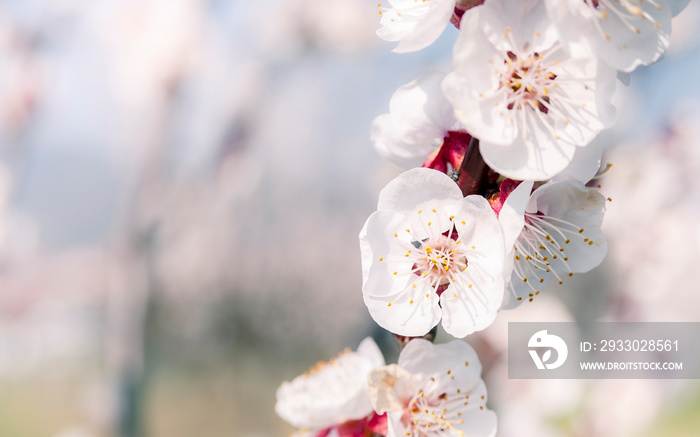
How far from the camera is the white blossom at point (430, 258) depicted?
10.9 inches

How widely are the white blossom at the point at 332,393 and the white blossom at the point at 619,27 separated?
259mm

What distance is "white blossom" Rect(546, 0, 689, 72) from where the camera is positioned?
0.78ft

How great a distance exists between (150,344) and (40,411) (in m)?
0.74

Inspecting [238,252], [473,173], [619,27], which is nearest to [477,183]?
[473,173]

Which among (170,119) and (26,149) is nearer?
(170,119)

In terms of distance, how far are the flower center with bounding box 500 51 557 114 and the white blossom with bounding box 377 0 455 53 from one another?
1.8 inches

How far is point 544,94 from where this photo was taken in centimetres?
27

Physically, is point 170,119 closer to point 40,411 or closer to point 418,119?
point 418,119

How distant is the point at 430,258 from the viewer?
1.00 ft

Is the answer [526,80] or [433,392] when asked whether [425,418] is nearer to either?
[433,392]

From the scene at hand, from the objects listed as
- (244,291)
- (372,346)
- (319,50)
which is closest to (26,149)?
(319,50)

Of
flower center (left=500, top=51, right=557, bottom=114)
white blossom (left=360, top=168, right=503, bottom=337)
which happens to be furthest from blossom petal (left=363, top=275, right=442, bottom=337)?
flower center (left=500, top=51, right=557, bottom=114)

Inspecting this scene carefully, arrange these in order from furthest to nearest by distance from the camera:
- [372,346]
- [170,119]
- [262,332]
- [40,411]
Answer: [40,411]
[262,332]
[170,119]
[372,346]

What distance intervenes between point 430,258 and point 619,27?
0.55 ft
